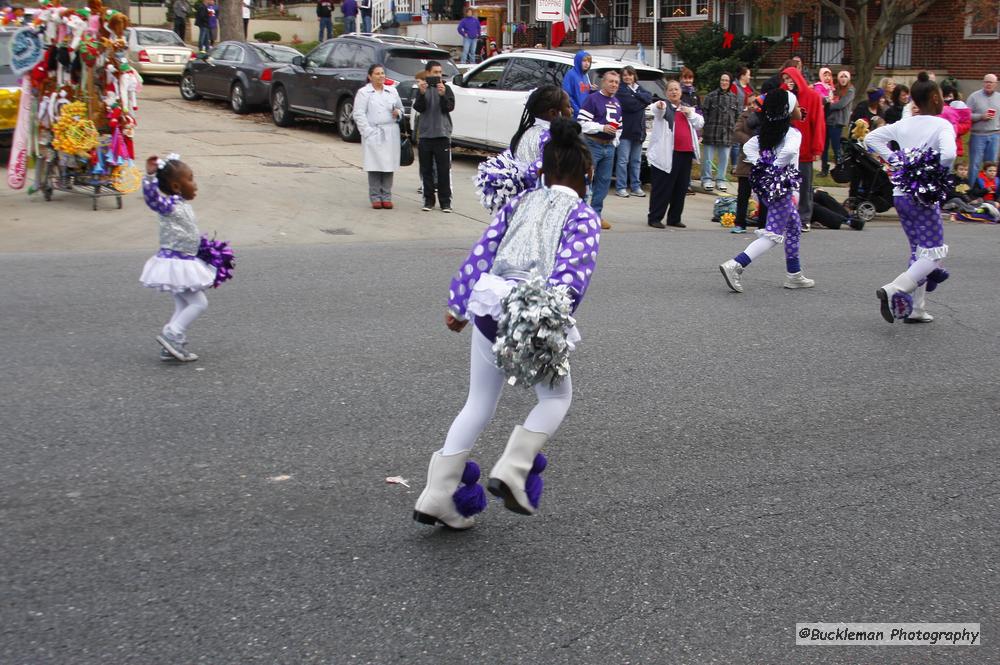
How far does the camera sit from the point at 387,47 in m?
19.7

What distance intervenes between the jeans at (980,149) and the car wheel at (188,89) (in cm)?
1625

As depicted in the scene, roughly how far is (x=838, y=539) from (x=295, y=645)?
7.65 ft

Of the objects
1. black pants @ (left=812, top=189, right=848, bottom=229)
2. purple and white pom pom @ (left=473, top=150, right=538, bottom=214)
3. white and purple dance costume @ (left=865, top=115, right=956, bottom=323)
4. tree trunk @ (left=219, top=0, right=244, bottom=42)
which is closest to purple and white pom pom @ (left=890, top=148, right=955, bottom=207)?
white and purple dance costume @ (left=865, top=115, right=956, bottom=323)

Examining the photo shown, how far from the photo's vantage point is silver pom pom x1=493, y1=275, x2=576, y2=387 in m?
4.04

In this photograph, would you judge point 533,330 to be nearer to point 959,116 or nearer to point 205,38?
point 959,116

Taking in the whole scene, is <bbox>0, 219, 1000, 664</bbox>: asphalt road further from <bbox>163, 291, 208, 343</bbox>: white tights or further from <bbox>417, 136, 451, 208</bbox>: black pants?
<bbox>417, 136, 451, 208</bbox>: black pants

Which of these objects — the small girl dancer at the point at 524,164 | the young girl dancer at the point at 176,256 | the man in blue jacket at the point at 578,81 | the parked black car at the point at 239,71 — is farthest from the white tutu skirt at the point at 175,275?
the parked black car at the point at 239,71

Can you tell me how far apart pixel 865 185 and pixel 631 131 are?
3453 mm

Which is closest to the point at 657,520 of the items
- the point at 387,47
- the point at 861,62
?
the point at 387,47

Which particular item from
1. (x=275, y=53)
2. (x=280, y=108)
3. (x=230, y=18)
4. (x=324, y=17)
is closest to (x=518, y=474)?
(x=280, y=108)

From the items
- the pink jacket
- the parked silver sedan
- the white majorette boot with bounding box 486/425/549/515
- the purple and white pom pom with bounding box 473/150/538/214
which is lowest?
the white majorette boot with bounding box 486/425/549/515

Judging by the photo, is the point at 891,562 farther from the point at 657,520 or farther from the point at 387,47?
the point at 387,47

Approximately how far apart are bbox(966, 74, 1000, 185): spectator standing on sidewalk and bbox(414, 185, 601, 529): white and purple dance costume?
14.9 metres

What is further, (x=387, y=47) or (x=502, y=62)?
(x=387, y=47)
